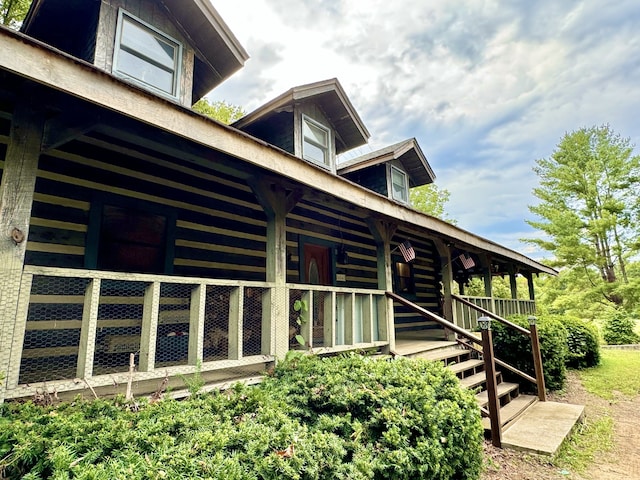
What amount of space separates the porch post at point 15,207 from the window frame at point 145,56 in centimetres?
222

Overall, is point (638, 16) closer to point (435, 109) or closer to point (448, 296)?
point (448, 296)

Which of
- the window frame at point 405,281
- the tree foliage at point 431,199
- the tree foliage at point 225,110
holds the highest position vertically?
the tree foliage at point 225,110

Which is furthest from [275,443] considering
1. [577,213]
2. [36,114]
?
[577,213]

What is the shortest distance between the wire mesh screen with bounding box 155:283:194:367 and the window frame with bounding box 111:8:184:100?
274cm

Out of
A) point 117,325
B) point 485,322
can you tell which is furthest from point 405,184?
point 117,325

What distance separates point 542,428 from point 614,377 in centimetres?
594

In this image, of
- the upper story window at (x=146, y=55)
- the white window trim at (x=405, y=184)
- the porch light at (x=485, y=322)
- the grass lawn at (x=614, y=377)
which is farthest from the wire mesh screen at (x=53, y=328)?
the grass lawn at (x=614, y=377)

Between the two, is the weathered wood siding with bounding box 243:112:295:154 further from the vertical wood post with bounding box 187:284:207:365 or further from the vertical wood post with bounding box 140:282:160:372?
the vertical wood post with bounding box 140:282:160:372

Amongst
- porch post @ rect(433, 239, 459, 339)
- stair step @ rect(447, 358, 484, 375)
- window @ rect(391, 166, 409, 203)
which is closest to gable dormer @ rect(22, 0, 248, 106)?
window @ rect(391, 166, 409, 203)

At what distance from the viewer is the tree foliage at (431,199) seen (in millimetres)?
Answer: 31203

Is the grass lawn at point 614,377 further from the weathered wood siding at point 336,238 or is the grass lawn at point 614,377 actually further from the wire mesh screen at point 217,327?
the wire mesh screen at point 217,327

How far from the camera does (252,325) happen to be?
4637 millimetres

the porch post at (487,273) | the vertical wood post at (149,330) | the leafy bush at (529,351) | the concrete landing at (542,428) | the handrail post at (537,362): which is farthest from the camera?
the porch post at (487,273)

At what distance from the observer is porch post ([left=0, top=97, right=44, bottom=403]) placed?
224cm
